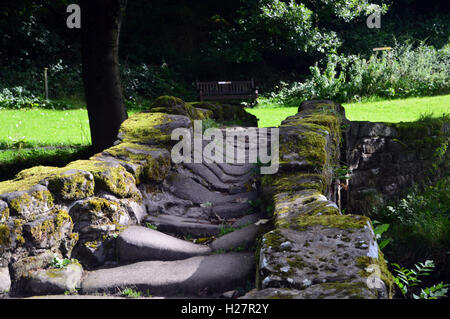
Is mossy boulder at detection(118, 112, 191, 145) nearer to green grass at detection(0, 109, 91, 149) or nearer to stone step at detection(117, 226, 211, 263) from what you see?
stone step at detection(117, 226, 211, 263)

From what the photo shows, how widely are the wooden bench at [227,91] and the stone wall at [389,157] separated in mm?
7118

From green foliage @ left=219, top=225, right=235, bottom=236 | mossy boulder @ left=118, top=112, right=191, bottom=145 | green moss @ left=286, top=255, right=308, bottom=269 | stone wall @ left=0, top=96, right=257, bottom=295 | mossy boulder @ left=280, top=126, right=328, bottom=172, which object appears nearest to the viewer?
green moss @ left=286, top=255, right=308, bottom=269

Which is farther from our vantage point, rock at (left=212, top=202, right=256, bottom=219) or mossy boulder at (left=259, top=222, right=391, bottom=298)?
rock at (left=212, top=202, right=256, bottom=219)

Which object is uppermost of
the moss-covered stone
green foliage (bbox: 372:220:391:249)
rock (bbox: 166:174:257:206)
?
the moss-covered stone

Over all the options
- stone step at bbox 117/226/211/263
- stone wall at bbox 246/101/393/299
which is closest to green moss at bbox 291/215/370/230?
stone wall at bbox 246/101/393/299

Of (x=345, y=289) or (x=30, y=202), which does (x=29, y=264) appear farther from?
(x=345, y=289)

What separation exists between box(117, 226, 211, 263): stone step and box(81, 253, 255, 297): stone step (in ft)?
0.26

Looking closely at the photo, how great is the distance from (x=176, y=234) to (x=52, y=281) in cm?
90

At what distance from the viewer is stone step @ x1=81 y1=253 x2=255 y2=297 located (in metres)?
2.21

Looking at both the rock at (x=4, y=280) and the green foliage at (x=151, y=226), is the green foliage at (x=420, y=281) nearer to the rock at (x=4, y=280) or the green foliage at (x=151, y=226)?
the green foliage at (x=151, y=226)

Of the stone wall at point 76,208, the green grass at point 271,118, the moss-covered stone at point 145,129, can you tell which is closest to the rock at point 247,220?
the stone wall at point 76,208

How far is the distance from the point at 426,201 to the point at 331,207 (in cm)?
519
